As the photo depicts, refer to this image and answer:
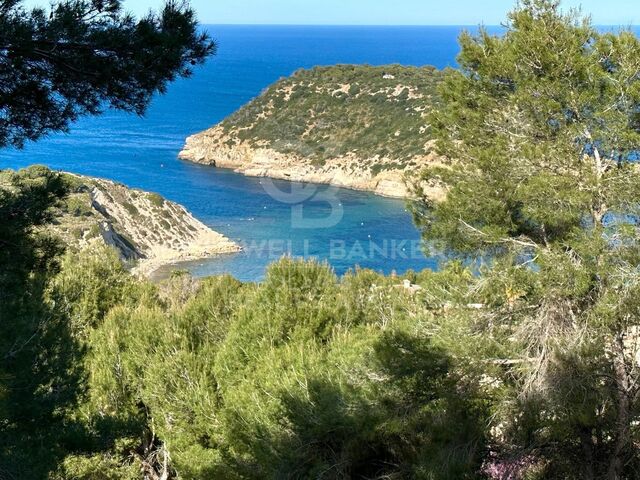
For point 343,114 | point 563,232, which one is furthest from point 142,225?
point 563,232

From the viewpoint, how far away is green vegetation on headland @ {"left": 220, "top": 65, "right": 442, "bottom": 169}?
2391 inches

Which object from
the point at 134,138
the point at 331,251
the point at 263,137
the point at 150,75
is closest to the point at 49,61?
the point at 150,75

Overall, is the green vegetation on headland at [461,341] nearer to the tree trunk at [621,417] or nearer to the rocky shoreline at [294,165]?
the tree trunk at [621,417]

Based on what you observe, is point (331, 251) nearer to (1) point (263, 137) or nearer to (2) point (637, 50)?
(1) point (263, 137)

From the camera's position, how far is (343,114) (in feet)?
220

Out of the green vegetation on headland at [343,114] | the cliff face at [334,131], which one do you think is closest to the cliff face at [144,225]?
the cliff face at [334,131]

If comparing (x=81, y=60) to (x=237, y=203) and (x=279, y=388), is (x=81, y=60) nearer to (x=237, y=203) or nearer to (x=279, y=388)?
(x=279, y=388)

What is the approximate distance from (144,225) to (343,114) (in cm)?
3091

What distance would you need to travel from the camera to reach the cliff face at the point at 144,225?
36562 mm

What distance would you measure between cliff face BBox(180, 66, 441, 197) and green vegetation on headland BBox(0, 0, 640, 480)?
46578 millimetres

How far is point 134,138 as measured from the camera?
8231cm

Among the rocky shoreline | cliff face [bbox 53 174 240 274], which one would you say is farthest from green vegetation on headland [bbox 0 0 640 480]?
the rocky shoreline

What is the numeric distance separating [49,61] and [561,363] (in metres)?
4.69

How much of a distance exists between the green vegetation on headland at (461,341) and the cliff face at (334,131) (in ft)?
153
